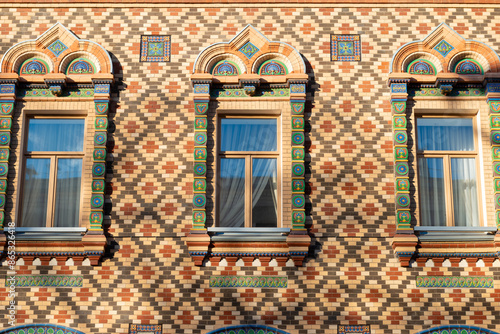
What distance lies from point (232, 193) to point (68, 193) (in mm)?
2890

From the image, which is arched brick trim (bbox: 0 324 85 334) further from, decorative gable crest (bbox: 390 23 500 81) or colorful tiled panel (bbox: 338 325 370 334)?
decorative gable crest (bbox: 390 23 500 81)

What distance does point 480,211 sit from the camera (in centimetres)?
1393

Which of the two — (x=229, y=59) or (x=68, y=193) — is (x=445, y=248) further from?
(x=68, y=193)

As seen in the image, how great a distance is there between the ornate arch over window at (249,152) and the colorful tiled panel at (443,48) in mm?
2502

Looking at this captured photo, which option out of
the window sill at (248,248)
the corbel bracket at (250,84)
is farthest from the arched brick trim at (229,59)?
the window sill at (248,248)

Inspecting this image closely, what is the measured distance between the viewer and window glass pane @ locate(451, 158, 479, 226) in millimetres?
13945

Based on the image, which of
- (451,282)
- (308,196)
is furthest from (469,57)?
(451,282)

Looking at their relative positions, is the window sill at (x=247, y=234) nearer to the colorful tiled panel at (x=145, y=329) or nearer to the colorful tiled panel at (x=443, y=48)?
the colorful tiled panel at (x=145, y=329)

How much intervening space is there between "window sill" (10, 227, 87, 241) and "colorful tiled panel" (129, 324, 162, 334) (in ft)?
5.71

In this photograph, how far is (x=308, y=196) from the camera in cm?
1370

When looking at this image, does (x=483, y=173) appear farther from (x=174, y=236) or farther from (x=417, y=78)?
(x=174, y=236)

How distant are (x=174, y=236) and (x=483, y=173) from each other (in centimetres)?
548

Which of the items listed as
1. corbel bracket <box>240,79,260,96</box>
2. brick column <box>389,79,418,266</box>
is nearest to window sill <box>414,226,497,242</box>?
brick column <box>389,79,418,266</box>

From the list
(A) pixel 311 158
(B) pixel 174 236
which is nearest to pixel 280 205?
(A) pixel 311 158
